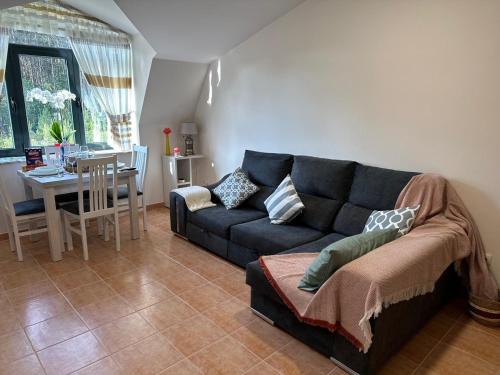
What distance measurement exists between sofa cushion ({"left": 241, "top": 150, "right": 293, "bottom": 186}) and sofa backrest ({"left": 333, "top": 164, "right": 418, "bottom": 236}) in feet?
2.54

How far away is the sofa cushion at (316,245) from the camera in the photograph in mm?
2535

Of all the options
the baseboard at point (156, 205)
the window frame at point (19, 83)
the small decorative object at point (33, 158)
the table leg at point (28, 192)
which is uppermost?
the window frame at point (19, 83)

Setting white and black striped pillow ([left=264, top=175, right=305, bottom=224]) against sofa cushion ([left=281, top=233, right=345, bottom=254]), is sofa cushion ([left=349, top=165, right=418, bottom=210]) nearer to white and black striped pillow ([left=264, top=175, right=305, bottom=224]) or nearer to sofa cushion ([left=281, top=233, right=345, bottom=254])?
sofa cushion ([left=281, top=233, right=345, bottom=254])

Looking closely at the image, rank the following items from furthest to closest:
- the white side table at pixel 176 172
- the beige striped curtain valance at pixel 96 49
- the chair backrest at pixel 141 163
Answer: the white side table at pixel 176 172 < the chair backrest at pixel 141 163 < the beige striped curtain valance at pixel 96 49

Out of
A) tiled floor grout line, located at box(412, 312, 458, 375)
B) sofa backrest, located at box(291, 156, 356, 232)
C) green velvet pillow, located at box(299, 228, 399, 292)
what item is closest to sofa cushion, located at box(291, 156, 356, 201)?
sofa backrest, located at box(291, 156, 356, 232)

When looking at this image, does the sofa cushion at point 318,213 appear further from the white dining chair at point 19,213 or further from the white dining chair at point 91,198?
the white dining chair at point 19,213

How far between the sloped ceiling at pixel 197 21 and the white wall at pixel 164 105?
0.25m

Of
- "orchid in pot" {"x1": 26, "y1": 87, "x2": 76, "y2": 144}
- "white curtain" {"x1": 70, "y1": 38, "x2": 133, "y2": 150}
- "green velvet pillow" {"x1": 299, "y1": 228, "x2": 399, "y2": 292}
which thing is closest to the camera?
"green velvet pillow" {"x1": 299, "y1": 228, "x2": 399, "y2": 292}

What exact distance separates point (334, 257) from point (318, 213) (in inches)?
46.8

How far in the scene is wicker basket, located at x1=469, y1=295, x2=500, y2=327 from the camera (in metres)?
2.29

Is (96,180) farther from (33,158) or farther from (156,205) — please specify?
(156,205)

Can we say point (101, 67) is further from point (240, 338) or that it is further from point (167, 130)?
point (240, 338)

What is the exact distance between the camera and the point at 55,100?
385cm

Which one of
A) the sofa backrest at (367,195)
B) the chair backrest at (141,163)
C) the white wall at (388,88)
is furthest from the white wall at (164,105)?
the sofa backrest at (367,195)
